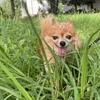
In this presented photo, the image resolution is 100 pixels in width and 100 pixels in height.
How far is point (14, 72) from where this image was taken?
1547 mm

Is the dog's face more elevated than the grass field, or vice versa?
the grass field

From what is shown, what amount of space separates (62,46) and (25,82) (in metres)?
1.21

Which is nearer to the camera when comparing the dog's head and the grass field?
the grass field

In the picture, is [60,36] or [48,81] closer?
[48,81]

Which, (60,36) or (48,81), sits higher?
(48,81)

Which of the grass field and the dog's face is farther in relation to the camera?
the dog's face

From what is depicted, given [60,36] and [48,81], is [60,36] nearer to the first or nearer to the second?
[60,36]

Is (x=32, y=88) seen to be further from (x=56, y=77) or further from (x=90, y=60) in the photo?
(x=90, y=60)

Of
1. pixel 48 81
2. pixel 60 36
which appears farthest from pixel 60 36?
pixel 48 81

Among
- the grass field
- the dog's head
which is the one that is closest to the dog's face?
the dog's head

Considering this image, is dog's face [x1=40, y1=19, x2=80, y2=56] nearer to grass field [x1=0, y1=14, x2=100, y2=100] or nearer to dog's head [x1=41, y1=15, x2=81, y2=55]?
dog's head [x1=41, y1=15, x2=81, y2=55]

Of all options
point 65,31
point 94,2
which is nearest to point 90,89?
point 65,31

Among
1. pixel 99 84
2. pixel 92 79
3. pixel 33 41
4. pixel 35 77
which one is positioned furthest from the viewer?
pixel 33 41

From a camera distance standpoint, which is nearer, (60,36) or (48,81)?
(48,81)
